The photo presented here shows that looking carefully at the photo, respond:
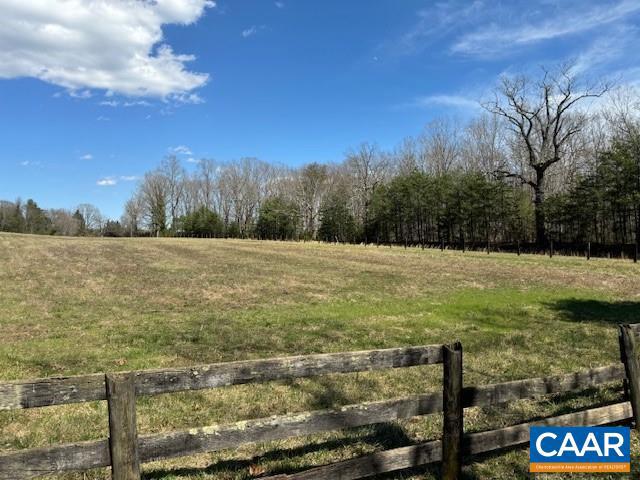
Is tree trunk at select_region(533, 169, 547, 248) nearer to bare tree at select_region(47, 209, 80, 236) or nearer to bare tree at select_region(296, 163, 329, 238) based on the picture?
bare tree at select_region(296, 163, 329, 238)

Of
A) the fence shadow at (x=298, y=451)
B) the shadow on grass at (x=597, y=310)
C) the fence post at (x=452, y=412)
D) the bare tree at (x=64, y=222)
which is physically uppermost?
the bare tree at (x=64, y=222)

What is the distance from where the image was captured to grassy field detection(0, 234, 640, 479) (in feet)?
18.6

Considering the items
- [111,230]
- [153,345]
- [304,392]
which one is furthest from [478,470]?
[111,230]

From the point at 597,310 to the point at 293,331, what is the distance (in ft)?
34.8

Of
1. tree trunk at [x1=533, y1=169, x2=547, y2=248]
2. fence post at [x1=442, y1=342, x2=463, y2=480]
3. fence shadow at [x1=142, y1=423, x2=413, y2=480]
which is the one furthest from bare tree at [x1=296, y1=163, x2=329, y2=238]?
fence post at [x1=442, y1=342, x2=463, y2=480]

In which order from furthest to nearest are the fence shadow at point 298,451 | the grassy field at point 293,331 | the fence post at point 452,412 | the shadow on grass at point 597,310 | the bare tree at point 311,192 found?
the bare tree at point 311,192 < the shadow on grass at point 597,310 < the grassy field at point 293,331 < the fence shadow at point 298,451 < the fence post at point 452,412

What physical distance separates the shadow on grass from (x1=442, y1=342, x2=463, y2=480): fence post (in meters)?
11.4

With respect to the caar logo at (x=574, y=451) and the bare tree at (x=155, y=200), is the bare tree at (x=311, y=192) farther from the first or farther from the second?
the caar logo at (x=574, y=451)

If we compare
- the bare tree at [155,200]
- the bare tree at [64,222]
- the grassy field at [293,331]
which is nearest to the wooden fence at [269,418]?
the grassy field at [293,331]

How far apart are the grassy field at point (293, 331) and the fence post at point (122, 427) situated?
124cm

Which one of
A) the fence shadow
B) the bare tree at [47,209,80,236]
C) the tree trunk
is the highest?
the bare tree at [47,209,80,236]

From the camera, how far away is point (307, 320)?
13188 mm

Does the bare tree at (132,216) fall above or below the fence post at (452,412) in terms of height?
above

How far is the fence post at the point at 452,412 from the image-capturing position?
14.1 ft
